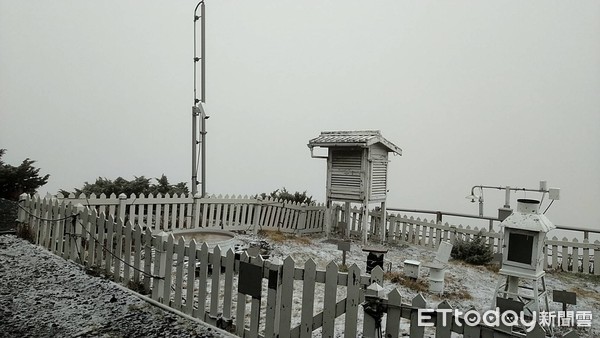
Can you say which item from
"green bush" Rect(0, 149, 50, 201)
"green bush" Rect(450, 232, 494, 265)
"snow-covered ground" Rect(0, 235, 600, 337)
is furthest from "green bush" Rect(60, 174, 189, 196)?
"green bush" Rect(450, 232, 494, 265)

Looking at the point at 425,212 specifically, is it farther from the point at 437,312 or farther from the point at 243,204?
the point at 437,312

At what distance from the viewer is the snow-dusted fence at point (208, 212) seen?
9.35m

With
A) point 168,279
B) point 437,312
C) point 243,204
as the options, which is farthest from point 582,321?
point 243,204

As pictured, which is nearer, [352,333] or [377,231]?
[352,333]

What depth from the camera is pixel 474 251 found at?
10.3 m

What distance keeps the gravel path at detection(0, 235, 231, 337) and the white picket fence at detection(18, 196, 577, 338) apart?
260 mm

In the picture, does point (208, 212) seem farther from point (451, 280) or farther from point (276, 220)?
point (451, 280)

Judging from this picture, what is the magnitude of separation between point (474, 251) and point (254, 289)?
317 inches

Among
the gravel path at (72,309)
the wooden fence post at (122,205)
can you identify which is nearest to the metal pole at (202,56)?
the wooden fence post at (122,205)

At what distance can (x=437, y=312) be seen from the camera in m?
3.15

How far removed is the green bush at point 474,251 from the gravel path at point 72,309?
7.98 meters

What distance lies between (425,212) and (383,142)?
8.66 feet

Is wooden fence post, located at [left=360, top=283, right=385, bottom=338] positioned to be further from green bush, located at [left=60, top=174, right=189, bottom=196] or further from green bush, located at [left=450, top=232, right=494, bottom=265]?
green bush, located at [left=60, top=174, right=189, bottom=196]

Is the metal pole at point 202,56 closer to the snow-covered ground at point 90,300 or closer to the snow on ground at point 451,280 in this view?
the snow on ground at point 451,280
